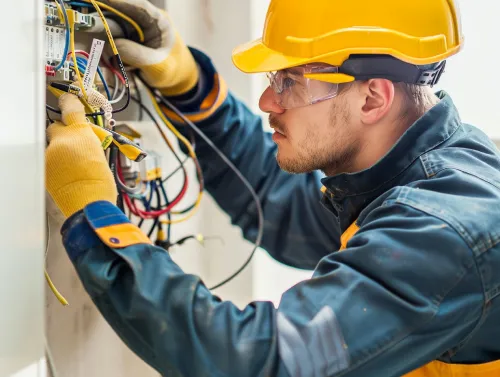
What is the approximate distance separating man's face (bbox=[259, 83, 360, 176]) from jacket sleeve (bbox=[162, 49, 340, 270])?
0.32 metres

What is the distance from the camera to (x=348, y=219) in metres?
1.22

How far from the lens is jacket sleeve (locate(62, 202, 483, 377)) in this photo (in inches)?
35.5

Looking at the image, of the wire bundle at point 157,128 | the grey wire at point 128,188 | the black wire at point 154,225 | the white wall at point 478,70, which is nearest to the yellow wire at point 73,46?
the wire bundle at point 157,128

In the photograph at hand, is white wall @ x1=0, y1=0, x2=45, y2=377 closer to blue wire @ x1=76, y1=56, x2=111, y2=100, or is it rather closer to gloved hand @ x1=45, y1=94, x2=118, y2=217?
gloved hand @ x1=45, y1=94, x2=118, y2=217

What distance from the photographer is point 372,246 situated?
0.93 metres

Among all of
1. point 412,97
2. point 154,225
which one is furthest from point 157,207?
point 412,97

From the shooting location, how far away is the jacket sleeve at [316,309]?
90 centimetres

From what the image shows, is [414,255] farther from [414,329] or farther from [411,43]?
[411,43]

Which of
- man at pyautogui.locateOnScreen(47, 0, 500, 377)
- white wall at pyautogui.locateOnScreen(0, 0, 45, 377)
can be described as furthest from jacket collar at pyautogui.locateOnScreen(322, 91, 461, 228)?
white wall at pyautogui.locateOnScreen(0, 0, 45, 377)

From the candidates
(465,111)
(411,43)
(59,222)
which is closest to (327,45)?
(411,43)

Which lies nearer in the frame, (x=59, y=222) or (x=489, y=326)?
(x=489, y=326)

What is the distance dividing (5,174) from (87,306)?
2.10ft

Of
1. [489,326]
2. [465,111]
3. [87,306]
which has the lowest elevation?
[87,306]

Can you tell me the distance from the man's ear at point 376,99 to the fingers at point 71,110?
0.50m
